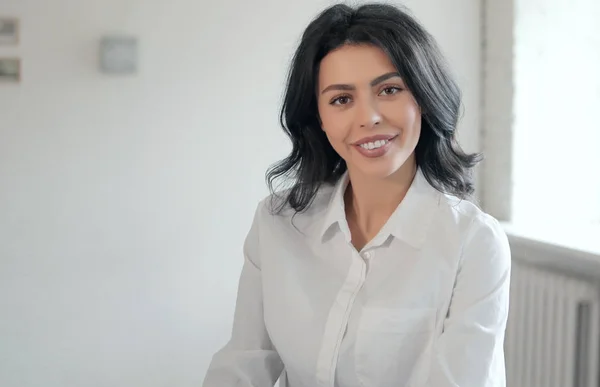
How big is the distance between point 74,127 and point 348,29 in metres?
1.00

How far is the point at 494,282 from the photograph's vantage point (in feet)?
3.52

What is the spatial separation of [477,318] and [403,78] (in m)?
0.42

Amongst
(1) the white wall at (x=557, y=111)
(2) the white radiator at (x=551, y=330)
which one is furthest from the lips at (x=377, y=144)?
(1) the white wall at (x=557, y=111)

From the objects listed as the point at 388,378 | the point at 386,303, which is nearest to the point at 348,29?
the point at 386,303

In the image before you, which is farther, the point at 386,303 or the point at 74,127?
the point at 74,127

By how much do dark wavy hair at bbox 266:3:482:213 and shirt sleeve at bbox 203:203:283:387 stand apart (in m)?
0.18

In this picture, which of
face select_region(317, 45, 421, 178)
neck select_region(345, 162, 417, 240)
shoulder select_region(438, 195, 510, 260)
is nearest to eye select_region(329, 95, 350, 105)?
face select_region(317, 45, 421, 178)

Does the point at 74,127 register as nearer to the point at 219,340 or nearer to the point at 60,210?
the point at 60,210

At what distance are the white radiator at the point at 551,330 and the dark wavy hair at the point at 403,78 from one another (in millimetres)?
632

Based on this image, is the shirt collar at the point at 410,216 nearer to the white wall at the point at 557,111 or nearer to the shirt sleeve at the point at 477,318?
the shirt sleeve at the point at 477,318

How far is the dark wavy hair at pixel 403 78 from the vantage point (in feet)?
3.54

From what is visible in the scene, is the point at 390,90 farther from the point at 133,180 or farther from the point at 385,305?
the point at 133,180

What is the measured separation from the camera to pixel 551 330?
5.63 ft

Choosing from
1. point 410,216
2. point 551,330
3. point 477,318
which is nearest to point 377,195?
point 410,216
